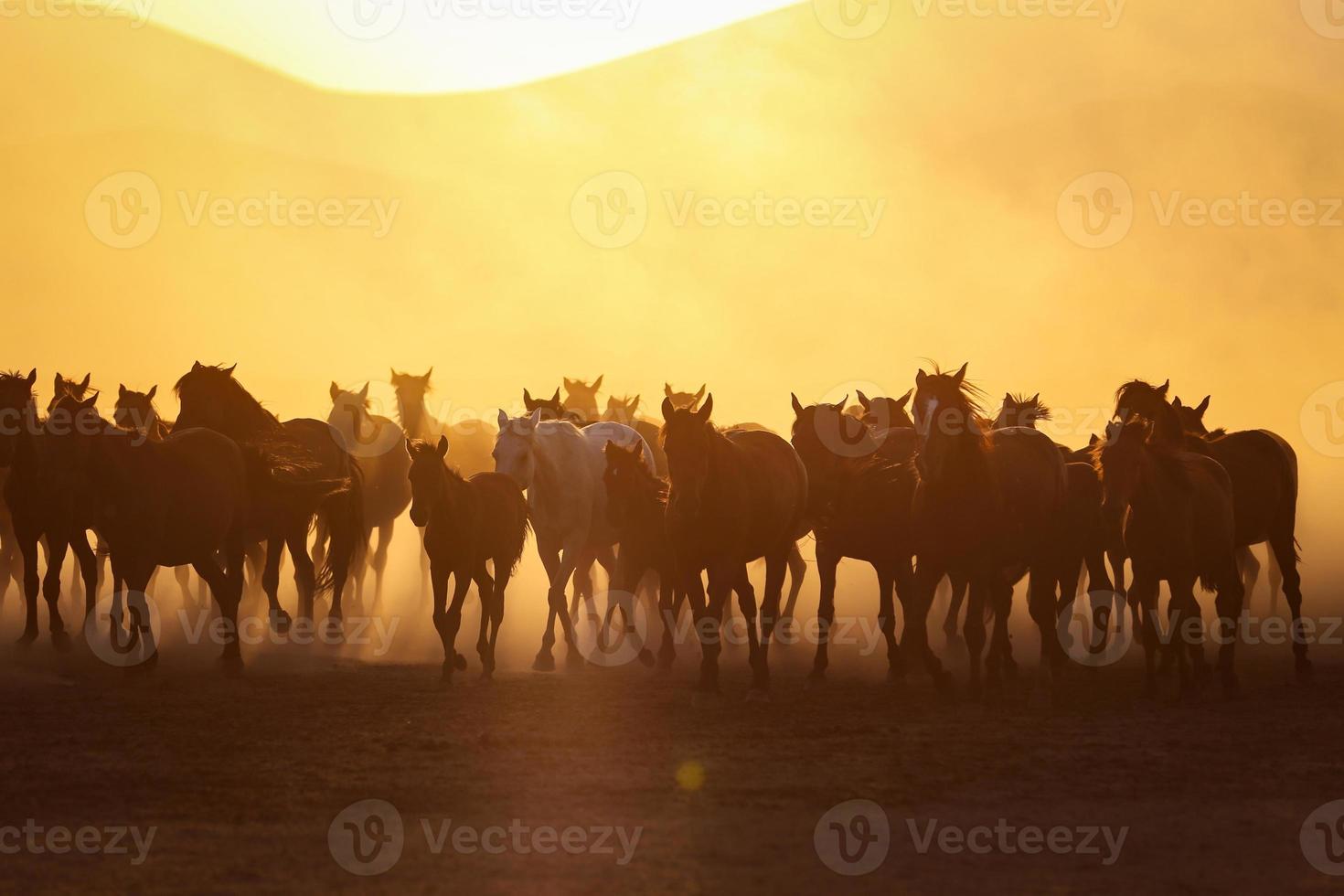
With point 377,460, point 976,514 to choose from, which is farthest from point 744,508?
point 377,460

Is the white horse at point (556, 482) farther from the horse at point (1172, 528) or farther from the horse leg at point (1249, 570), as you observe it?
the horse leg at point (1249, 570)

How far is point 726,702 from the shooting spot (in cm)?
1295

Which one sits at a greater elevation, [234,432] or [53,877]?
[234,432]

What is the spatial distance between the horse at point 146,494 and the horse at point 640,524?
3.70 metres

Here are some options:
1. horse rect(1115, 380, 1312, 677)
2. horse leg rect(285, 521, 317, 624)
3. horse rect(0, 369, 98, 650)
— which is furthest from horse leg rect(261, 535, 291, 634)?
horse rect(1115, 380, 1312, 677)

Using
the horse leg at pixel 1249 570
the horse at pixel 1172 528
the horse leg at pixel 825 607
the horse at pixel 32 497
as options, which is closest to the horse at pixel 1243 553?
the horse leg at pixel 1249 570

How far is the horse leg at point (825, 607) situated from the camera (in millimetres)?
14484

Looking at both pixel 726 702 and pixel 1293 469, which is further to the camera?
pixel 1293 469

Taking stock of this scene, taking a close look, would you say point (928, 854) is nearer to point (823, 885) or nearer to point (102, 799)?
point (823, 885)

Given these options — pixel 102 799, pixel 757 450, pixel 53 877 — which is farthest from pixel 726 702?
pixel 53 877

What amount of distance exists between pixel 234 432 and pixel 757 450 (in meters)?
5.58

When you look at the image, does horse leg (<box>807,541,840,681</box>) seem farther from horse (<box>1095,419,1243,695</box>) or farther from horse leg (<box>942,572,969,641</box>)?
horse (<box>1095,419,1243,695</box>)

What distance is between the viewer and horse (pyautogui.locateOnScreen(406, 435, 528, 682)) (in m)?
14.1

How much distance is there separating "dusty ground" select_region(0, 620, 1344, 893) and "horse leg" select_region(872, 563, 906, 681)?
0.34 metres
